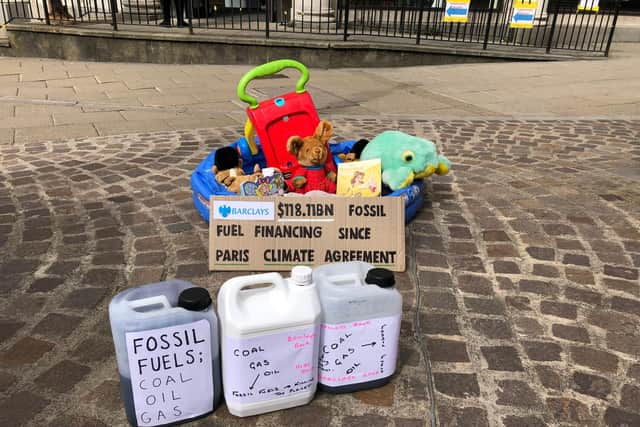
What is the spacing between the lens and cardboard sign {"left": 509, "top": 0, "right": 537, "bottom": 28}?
12.2 metres

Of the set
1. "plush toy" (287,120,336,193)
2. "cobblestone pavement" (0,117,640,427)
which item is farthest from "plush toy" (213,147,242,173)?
"plush toy" (287,120,336,193)

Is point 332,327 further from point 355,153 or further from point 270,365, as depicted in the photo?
point 355,153

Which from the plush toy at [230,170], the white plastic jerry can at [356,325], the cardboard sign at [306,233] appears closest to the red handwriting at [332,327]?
the white plastic jerry can at [356,325]

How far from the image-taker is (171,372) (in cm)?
175

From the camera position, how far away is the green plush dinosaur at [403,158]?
3.51 meters

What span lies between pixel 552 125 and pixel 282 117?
4.18 meters

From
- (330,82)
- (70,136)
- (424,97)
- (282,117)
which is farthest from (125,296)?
(330,82)

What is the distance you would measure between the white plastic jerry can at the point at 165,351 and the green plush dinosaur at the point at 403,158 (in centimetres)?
203

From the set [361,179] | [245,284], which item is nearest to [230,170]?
[361,179]

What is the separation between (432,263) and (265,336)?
5.28 feet

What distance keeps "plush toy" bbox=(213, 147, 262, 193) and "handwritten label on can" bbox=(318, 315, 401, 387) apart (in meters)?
1.65

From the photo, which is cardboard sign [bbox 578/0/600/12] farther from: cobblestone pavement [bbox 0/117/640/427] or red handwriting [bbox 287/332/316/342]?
red handwriting [bbox 287/332/316/342]

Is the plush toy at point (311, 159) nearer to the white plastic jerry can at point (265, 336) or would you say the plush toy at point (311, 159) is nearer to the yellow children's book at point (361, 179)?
the yellow children's book at point (361, 179)

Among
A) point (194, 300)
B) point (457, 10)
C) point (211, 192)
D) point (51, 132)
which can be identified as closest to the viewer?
point (194, 300)
